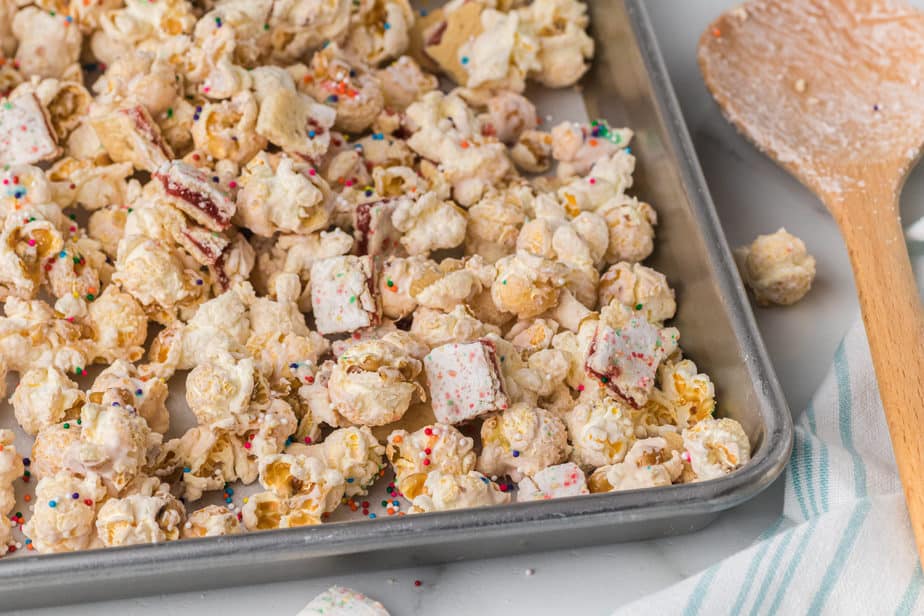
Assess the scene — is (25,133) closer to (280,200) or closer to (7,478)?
(280,200)

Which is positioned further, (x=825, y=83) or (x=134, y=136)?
(x=825, y=83)

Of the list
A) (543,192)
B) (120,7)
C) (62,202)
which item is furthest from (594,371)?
(120,7)

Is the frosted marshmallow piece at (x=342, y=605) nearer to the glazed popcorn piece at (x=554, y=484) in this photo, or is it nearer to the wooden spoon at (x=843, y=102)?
the glazed popcorn piece at (x=554, y=484)

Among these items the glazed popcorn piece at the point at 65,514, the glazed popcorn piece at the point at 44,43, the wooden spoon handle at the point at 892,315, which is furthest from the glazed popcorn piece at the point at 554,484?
the glazed popcorn piece at the point at 44,43

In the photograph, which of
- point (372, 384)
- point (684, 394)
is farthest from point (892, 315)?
point (372, 384)

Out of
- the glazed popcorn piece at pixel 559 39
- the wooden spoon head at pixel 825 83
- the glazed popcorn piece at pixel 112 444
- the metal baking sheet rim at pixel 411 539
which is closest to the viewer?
the metal baking sheet rim at pixel 411 539

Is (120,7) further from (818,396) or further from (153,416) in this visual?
(818,396)

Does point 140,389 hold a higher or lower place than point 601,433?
higher
